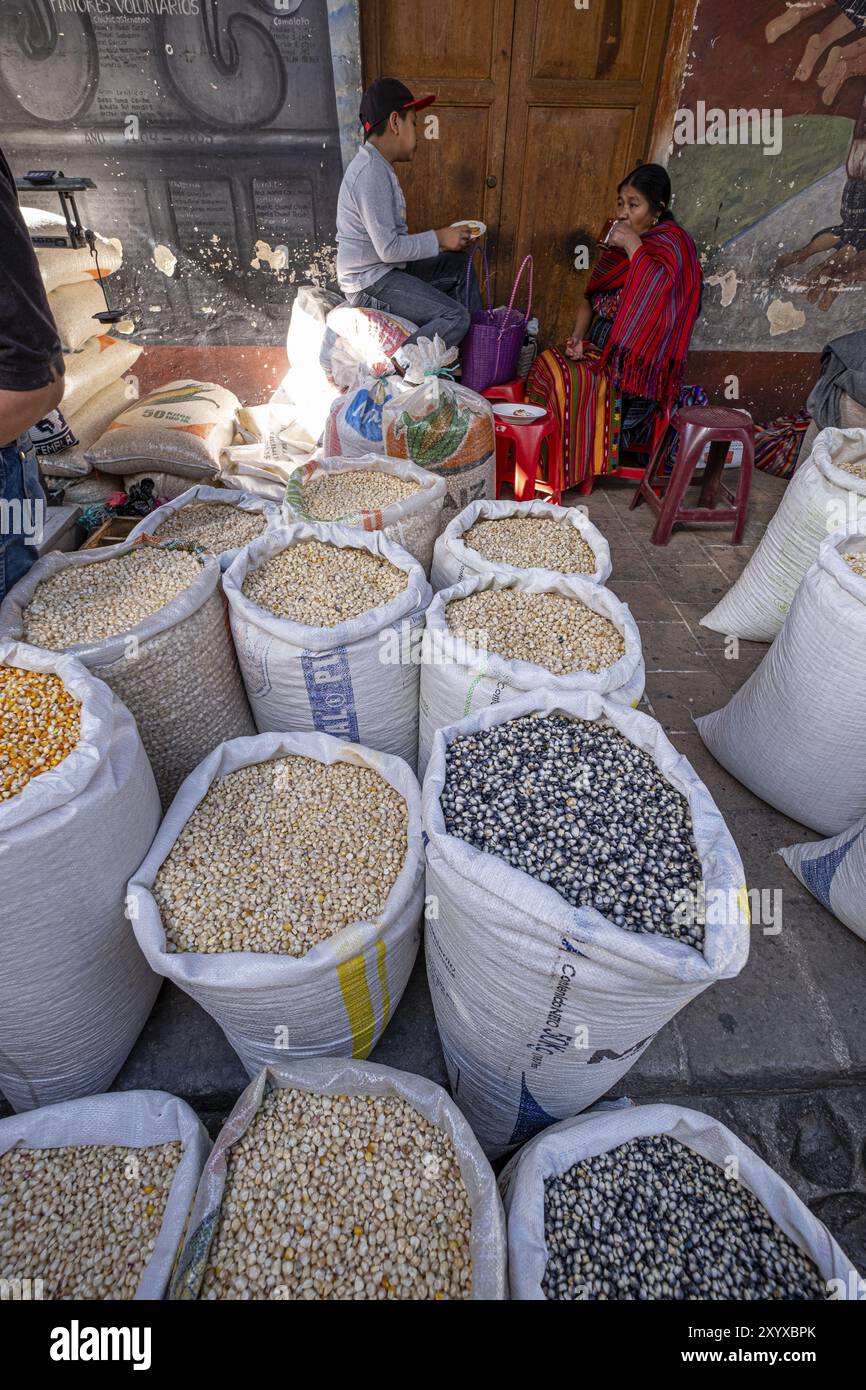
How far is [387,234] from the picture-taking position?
321cm

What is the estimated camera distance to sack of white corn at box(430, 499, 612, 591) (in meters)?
1.96

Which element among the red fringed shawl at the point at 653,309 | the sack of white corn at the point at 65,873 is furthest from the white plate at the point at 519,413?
the sack of white corn at the point at 65,873

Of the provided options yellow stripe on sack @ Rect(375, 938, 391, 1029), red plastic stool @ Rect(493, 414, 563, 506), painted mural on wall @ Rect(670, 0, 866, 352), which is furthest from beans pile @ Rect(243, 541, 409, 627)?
painted mural on wall @ Rect(670, 0, 866, 352)

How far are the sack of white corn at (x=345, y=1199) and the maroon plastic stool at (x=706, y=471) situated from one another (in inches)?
119

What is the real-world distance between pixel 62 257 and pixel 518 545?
2.48 meters

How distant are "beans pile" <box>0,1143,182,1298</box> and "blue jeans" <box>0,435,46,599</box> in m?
1.28

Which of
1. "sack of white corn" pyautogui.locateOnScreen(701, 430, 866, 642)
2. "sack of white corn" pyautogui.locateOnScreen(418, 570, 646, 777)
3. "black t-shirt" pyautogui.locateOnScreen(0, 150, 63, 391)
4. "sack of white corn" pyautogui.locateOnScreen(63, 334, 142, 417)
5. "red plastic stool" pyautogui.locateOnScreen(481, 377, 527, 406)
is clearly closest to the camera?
"black t-shirt" pyautogui.locateOnScreen(0, 150, 63, 391)

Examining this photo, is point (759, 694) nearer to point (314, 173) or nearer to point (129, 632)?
point (129, 632)

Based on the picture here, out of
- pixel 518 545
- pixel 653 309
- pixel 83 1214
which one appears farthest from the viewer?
pixel 653 309

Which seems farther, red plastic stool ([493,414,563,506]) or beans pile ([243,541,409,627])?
red plastic stool ([493,414,563,506])

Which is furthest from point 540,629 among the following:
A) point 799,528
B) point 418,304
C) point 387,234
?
point 387,234

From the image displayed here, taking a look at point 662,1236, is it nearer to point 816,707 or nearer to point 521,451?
point 816,707

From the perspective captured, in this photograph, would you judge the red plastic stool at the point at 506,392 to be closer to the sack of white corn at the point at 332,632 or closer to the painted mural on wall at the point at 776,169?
the painted mural on wall at the point at 776,169

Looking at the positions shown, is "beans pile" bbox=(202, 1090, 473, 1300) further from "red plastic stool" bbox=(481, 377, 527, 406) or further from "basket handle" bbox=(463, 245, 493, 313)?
"basket handle" bbox=(463, 245, 493, 313)
